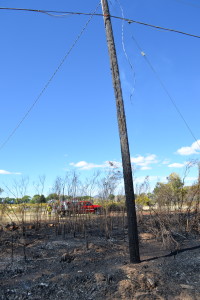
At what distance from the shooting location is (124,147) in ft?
21.6

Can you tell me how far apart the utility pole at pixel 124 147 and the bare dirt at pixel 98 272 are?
506 millimetres

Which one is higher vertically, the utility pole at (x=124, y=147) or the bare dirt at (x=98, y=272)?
the utility pole at (x=124, y=147)

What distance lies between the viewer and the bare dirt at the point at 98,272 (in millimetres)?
4665

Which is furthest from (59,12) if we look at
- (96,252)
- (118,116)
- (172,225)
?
(172,225)

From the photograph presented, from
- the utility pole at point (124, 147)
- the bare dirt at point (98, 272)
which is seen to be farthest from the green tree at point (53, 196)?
the utility pole at point (124, 147)

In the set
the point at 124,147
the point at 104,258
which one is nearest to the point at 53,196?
the point at 104,258

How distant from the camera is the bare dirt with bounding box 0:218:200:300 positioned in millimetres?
4665

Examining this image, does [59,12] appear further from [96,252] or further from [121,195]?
[121,195]

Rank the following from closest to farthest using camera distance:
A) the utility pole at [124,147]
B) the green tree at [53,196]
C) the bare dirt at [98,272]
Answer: the bare dirt at [98,272] < the utility pole at [124,147] < the green tree at [53,196]

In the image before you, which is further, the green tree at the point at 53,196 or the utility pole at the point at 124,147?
the green tree at the point at 53,196

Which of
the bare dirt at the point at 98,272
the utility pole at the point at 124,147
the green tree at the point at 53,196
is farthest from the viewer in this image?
the green tree at the point at 53,196

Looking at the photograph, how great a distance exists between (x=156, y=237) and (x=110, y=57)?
6.12 meters

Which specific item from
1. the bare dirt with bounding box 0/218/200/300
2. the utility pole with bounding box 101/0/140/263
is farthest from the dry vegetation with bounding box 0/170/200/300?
the utility pole with bounding box 101/0/140/263

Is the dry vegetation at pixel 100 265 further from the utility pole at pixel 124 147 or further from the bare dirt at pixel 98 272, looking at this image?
the utility pole at pixel 124 147
